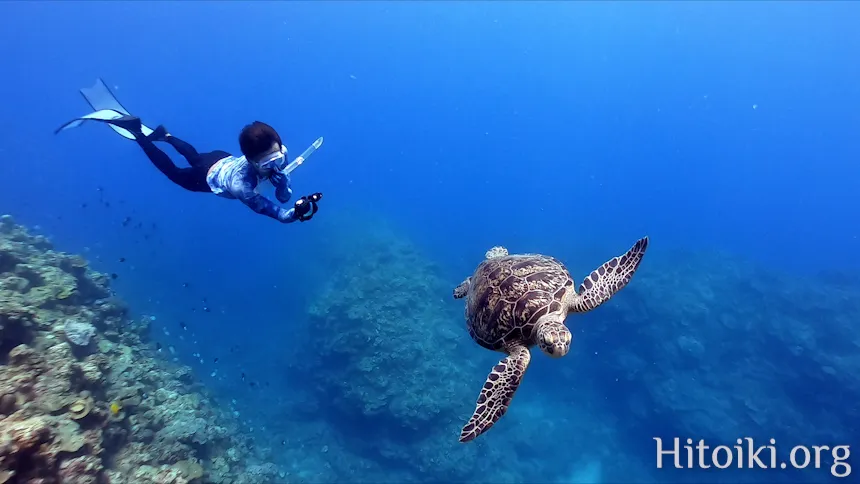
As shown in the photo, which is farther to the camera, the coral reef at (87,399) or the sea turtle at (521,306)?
the coral reef at (87,399)

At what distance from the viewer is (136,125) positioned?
24.9 ft

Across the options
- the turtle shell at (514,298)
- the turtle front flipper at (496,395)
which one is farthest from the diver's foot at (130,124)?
the turtle front flipper at (496,395)

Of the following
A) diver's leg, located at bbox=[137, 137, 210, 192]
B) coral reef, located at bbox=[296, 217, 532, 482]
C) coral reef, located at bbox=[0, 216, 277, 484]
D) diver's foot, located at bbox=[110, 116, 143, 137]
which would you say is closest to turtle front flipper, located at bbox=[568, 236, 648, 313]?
diver's leg, located at bbox=[137, 137, 210, 192]

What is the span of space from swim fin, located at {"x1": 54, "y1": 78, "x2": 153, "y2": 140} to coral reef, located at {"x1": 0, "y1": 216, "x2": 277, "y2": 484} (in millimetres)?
3407

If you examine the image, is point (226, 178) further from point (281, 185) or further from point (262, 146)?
point (262, 146)

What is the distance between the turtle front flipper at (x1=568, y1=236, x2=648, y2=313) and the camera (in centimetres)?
450

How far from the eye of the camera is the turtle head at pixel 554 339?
11.6 ft

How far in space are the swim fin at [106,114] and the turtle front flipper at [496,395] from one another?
7.67 meters

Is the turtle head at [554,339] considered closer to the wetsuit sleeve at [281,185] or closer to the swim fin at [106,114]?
the wetsuit sleeve at [281,185]

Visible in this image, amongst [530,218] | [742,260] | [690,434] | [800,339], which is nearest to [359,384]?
[690,434]

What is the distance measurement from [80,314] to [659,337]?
1805cm

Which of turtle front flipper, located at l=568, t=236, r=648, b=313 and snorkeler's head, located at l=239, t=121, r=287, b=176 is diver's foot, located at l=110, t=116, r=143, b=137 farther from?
turtle front flipper, located at l=568, t=236, r=648, b=313

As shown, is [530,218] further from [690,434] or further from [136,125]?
[136,125]

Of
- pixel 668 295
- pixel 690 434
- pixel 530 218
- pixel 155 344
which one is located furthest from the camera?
pixel 530 218
